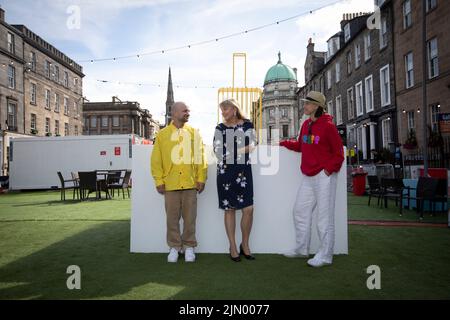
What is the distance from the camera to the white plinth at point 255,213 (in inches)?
175

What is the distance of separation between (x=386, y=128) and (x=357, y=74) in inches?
206

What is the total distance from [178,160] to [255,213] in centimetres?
120

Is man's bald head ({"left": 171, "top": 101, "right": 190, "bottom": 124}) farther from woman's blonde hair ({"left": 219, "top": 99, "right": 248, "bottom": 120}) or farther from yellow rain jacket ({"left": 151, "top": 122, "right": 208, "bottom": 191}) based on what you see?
woman's blonde hair ({"left": 219, "top": 99, "right": 248, "bottom": 120})

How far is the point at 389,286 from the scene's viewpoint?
3133 mm

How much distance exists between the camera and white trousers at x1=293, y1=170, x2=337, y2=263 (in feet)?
12.8

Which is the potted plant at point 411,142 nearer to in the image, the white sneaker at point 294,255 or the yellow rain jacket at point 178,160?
the white sneaker at point 294,255

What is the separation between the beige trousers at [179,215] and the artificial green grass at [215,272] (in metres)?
0.25

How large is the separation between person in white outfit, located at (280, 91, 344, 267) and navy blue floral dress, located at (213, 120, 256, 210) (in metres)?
0.62

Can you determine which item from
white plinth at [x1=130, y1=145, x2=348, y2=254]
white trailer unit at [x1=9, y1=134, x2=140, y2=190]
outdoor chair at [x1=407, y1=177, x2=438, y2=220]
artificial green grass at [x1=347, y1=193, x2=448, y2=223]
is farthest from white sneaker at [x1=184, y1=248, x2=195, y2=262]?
white trailer unit at [x1=9, y1=134, x2=140, y2=190]

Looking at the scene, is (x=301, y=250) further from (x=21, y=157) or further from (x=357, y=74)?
(x=357, y=74)

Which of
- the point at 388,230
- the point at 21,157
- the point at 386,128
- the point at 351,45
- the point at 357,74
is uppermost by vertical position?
the point at 351,45

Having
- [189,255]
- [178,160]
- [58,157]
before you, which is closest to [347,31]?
[58,157]

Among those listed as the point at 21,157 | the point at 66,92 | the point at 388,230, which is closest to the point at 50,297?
the point at 388,230

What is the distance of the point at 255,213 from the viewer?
14.8ft
